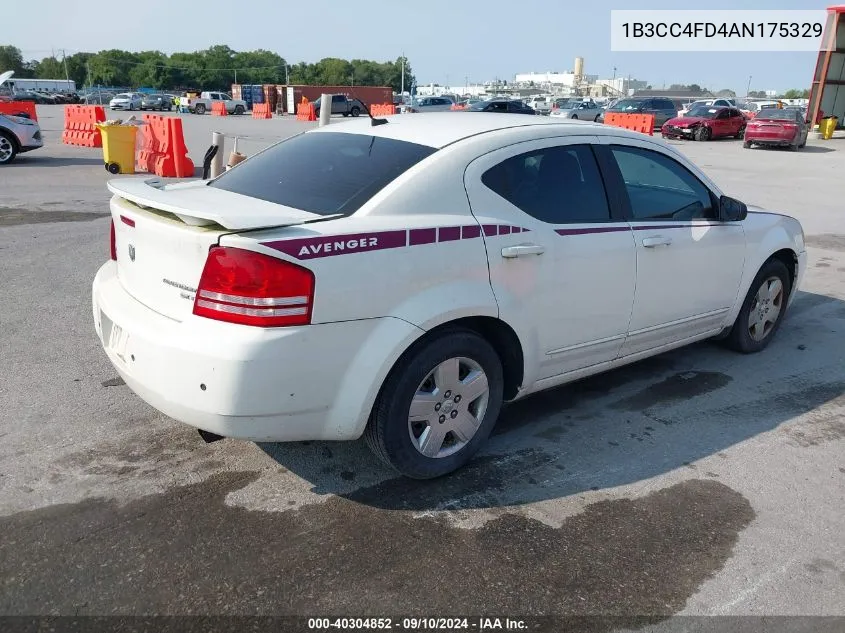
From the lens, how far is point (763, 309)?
5.34 metres

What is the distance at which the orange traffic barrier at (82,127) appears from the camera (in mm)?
20141

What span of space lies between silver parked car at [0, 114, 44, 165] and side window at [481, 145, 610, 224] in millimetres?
15413

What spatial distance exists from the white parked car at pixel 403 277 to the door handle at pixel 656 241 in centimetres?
1

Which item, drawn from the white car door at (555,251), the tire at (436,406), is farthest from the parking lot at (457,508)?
the white car door at (555,251)

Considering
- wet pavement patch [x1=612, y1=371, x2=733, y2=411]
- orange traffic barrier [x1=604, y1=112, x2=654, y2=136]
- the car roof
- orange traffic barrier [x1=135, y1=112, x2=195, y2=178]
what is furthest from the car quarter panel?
orange traffic barrier [x1=604, y1=112, x2=654, y2=136]

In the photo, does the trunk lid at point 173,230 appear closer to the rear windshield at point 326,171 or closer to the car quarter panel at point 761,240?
the rear windshield at point 326,171

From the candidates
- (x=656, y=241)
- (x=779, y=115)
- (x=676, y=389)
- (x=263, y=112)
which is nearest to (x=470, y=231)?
(x=656, y=241)

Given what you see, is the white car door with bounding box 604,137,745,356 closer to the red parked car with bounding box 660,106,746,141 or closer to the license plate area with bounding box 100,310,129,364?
the license plate area with bounding box 100,310,129,364

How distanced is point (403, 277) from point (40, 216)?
8.69 meters

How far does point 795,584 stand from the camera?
9.19ft

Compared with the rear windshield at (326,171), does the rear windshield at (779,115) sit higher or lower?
higher

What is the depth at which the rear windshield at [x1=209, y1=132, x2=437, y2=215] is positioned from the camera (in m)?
3.30

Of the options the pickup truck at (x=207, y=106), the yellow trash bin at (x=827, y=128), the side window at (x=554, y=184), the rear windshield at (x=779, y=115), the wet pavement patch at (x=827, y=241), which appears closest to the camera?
the side window at (x=554, y=184)

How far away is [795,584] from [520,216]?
198 centimetres
